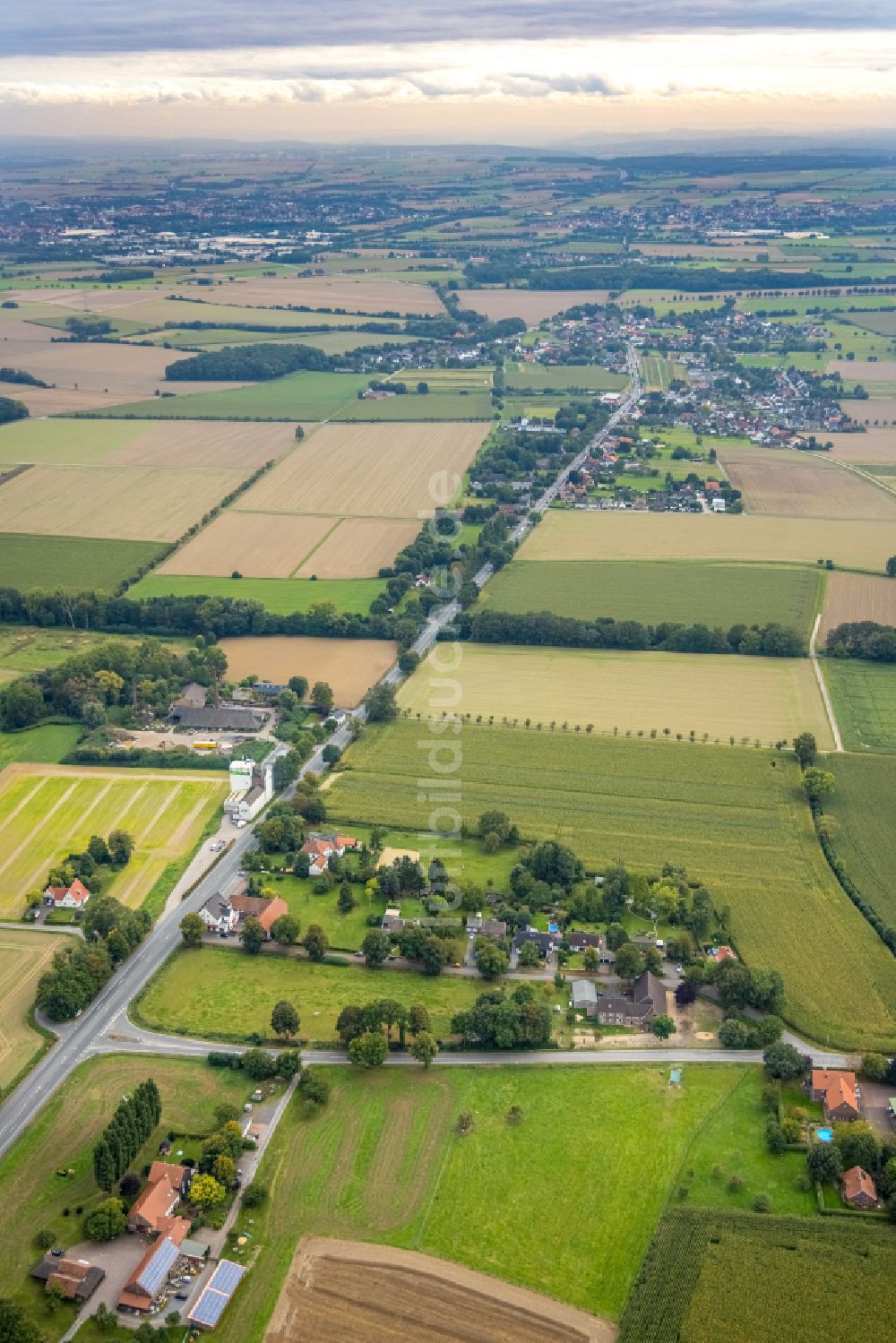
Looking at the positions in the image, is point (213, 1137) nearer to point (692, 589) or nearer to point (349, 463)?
point (692, 589)

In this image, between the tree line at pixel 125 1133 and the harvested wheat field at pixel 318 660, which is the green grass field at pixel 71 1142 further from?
the harvested wheat field at pixel 318 660

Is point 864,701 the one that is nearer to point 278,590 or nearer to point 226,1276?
point 278,590

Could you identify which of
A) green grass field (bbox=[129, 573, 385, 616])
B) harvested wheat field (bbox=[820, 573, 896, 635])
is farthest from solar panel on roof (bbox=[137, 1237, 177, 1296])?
harvested wheat field (bbox=[820, 573, 896, 635])

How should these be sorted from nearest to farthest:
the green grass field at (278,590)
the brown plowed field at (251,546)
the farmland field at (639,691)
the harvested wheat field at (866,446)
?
the farmland field at (639,691)
the green grass field at (278,590)
the brown plowed field at (251,546)
the harvested wheat field at (866,446)

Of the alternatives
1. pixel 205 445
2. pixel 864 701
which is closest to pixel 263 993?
pixel 864 701

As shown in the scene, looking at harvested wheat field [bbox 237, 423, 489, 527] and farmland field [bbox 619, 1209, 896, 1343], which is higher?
harvested wheat field [bbox 237, 423, 489, 527]

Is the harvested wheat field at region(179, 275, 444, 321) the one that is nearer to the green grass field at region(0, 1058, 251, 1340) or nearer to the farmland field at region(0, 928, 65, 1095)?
the farmland field at region(0, 928, 65, 1095)

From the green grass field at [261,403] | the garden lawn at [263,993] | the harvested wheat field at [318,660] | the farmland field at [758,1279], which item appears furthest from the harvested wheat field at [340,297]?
the farmland field at [758,1279]
